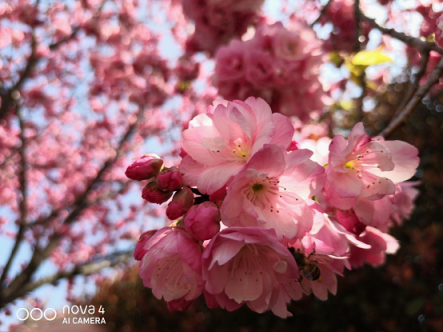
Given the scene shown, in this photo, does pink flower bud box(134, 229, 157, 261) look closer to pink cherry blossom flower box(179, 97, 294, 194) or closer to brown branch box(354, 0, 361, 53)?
pink cherry blossom flower box(179, 97, 294, 194)

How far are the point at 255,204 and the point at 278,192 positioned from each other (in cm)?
5

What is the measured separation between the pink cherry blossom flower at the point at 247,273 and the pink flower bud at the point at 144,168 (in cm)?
22

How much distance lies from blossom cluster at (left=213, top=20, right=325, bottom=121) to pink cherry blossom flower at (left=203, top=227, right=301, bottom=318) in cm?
79

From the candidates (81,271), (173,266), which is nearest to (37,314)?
(81,271)

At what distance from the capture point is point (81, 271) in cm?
349

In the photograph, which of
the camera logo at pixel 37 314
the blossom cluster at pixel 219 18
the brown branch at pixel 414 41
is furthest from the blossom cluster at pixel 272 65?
the camera logo at pixel 37 314

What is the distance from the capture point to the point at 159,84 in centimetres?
432

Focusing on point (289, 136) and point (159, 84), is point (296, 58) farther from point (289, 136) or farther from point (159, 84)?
point (159, 84)

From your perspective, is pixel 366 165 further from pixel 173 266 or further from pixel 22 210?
pixel 22 210

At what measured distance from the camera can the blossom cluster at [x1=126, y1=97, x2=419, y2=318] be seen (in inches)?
24.1

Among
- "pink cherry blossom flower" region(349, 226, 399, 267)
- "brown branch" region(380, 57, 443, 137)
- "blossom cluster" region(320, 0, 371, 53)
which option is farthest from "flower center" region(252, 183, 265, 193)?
"blossom cluster" region(320, 0, 371, 53)

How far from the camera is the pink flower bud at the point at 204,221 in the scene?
2.03 feet

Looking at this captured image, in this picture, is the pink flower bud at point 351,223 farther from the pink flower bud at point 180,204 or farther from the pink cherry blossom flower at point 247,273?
the pink flower bud at point 180,204

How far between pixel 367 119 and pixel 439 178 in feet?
3.97
